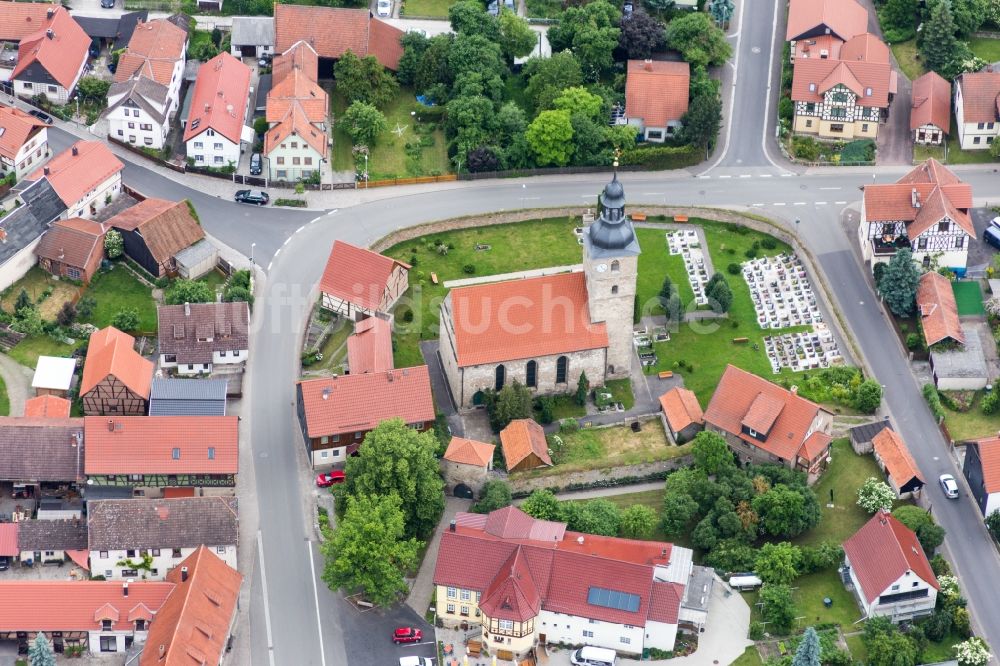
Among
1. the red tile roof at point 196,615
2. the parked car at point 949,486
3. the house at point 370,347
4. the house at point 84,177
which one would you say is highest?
the house at point 84,177

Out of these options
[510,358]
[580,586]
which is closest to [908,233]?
[510,358]

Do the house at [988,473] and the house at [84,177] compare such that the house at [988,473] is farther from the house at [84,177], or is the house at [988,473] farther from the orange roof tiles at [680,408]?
the house at [84,177]

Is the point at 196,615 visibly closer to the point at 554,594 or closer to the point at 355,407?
the point at 355,407

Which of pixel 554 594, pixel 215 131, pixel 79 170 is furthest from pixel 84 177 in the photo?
pixel 554 594

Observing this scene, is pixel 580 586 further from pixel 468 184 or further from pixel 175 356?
pixel 468 184

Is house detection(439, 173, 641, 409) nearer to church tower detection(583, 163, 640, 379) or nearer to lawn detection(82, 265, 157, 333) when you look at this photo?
→ church tower detection(583, 163, 640, 379)

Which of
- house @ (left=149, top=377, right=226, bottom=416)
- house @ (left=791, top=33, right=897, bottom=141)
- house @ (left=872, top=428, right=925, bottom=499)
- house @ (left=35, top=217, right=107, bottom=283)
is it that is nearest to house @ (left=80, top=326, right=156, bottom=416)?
house @ (left=149, top=377, right=226, bottom=416)

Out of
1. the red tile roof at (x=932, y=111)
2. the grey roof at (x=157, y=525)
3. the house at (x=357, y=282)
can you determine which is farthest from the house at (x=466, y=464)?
the red tile roof at (x=932, y=111)
